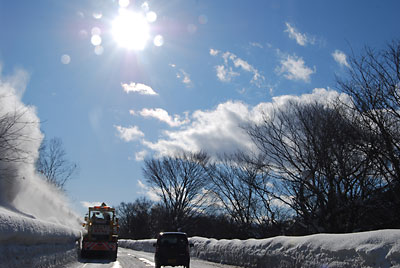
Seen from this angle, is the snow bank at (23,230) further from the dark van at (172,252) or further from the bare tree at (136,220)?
the bare tree at (136,220)

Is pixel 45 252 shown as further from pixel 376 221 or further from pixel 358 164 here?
pixel 376 221

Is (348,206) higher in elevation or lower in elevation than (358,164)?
lower

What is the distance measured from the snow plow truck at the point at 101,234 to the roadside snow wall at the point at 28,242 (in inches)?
233

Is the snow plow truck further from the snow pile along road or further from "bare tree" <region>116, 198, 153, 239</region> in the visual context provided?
"bare tree" <region>116, 198, 153, 239</region>

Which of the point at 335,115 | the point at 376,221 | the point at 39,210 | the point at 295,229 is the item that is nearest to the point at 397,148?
the point at 335,115

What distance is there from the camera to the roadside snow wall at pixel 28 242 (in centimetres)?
870

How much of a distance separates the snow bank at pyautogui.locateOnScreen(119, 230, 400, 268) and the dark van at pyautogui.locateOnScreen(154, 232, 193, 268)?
331 cm

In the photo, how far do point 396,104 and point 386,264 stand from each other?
26.7 ft

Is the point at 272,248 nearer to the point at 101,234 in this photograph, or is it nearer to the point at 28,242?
the point at 28,242

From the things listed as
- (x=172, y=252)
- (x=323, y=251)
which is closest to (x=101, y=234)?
(x=172, y=252)

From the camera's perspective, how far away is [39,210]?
22250 mm

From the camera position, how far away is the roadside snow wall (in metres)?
8.70

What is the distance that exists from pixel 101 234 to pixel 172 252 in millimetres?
9690

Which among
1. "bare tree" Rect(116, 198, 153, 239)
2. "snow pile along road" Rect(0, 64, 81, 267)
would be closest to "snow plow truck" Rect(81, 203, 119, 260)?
"snow pile along road" Rect(0, 64, 81, 267)
